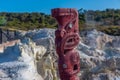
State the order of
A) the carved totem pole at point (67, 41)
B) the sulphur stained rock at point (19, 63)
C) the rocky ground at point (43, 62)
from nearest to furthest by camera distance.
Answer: the carved totem pole at point (67, 41) → the sulphur stained rock at point (19, 63) → the rocky ground at point (43, 62)

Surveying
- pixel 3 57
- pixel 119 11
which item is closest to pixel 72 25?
pixel 3 57

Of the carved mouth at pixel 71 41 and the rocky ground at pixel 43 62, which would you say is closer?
the carved mouth at pixel 71 41

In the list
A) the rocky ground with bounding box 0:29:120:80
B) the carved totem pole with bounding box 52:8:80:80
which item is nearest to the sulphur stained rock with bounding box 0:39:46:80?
the rocky ground with bounding box 0:29:120:80

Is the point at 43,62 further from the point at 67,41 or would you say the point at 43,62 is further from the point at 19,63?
the point at 67,41

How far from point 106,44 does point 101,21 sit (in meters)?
22.3

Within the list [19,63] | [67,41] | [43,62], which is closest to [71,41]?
[67,41]

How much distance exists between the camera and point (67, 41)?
1084 cm

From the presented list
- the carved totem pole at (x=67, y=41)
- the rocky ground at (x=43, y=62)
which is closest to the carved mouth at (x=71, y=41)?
the carved totem pole at (x=67, y=41)

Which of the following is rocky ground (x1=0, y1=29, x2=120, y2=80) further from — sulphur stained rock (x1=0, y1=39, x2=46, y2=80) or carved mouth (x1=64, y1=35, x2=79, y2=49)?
carved mouth (x1=64, y1=35, x2=79, y2=49)

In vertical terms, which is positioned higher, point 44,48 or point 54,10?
point 54,10

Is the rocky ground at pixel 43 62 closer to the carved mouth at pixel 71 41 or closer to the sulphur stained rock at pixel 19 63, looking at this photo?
the sulphur stained rock at pixel 19 63

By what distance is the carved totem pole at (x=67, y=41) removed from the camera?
424 inches

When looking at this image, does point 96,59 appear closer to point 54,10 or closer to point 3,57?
point 3,57

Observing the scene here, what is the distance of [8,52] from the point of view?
1884 cm
